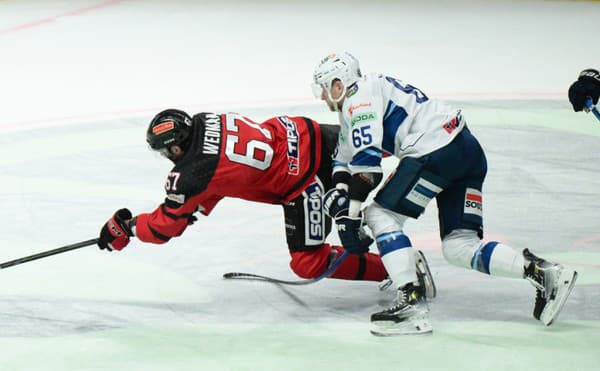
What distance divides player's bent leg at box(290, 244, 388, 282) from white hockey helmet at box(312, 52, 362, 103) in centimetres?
83

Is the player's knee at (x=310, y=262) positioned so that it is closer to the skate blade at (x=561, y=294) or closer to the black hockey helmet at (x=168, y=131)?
the black hockey helmet at (x=168, y=131)

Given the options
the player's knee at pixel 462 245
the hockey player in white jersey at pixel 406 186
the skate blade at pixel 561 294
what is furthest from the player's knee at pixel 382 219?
the skate blade at pixel 561 294

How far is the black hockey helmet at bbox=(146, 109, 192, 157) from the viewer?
4.91 metres

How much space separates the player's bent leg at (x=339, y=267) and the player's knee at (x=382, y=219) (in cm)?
45

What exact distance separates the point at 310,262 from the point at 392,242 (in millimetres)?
601

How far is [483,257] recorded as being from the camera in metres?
4.89

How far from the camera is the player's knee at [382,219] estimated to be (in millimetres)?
4844

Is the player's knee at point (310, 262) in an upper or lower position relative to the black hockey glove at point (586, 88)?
lower

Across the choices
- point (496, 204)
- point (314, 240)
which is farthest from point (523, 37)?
point (314, 240)

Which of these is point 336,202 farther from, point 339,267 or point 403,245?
point 339,267

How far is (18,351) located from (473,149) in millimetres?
2248

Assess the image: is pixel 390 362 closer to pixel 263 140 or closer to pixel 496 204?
pixel 263 140

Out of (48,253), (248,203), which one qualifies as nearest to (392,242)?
(48,253)

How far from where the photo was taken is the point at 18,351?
4.71m
